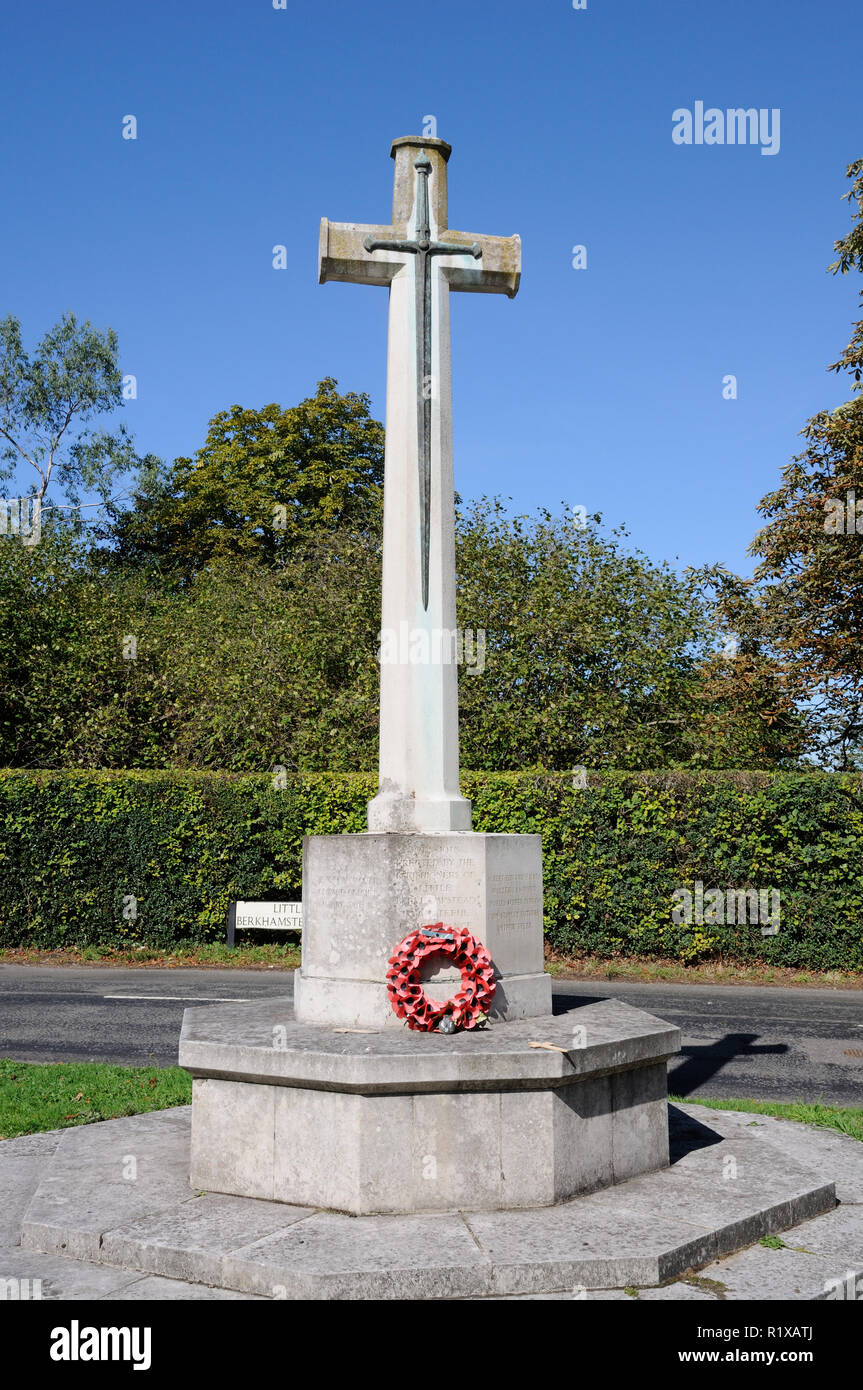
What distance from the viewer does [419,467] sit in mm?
6559

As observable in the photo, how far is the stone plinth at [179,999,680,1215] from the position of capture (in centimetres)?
491

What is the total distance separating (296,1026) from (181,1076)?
2.97 m

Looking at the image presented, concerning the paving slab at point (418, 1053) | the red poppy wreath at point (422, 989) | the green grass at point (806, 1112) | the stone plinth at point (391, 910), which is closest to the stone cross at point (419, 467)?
the stone plinth at point (391, 910)

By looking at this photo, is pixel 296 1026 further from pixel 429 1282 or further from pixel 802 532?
pixel 802 532

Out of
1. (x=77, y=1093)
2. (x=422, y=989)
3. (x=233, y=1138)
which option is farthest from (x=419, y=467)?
(x=77, y=1093)

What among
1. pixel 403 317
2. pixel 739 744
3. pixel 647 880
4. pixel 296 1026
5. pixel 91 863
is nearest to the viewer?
pixel 296 1026

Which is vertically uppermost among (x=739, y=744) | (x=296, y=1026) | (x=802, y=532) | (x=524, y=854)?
(x=802, y=532)

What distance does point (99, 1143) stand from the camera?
6.21 meters

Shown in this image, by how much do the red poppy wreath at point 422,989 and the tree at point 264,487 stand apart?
2734 cm

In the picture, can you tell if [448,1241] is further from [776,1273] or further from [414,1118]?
[776,1273]

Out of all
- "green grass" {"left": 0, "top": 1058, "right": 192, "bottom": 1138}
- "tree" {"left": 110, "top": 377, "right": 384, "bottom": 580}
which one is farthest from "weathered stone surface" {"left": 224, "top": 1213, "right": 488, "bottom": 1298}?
"tree" {"left": 110, "top": 377, "right": 384, "bottom": 580}

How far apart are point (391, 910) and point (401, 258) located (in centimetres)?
383
